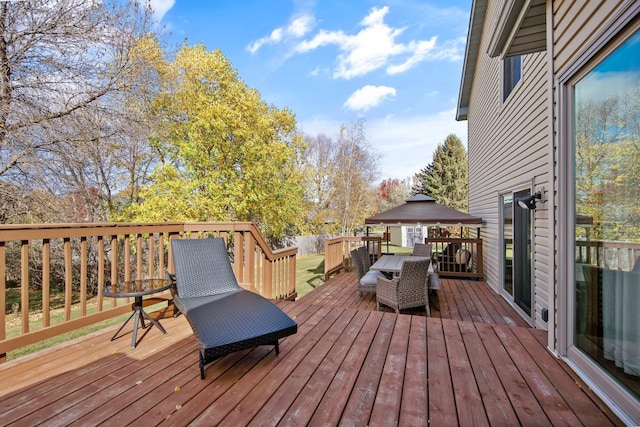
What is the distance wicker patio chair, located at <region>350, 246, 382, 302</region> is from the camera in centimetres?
541

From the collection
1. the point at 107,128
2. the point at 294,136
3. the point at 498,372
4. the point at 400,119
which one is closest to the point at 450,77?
the point at 400,119

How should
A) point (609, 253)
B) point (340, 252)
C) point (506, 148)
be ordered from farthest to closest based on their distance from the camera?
point (340, 252), point (506, 148), point (609, 253)

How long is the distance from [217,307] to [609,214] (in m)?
3.08

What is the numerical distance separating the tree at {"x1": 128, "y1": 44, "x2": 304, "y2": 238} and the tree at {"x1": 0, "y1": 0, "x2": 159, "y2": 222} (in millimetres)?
1959

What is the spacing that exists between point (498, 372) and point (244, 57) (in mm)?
13935

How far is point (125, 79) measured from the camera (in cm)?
695

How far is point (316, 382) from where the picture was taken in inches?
83.1

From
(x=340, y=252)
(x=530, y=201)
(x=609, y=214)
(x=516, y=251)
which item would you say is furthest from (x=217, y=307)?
(x=340, y=252)

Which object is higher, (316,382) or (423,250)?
(423,250)

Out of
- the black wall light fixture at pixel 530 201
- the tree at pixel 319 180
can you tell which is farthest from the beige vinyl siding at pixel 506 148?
the tree at pixel 319 180

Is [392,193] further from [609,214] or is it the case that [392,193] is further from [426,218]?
[609,214]

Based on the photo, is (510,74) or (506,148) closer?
(506,148)

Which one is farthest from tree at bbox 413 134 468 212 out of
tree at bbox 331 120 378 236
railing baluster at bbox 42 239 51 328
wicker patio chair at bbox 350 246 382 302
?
railing baluster at bbox 42 239 51 328

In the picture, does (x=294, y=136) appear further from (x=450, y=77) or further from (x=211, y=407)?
(x=211, y=407)
